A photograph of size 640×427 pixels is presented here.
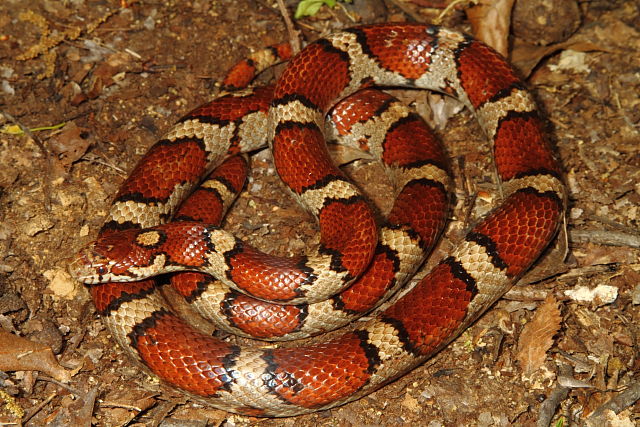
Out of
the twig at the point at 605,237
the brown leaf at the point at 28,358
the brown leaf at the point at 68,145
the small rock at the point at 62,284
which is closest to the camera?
the brown leaf at the point at 28,358

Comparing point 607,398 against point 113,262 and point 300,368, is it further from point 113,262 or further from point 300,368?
point 113,262

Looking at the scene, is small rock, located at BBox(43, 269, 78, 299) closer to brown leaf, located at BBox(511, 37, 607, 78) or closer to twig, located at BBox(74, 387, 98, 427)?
twig, located at BBox(74, 387, 98, 427)

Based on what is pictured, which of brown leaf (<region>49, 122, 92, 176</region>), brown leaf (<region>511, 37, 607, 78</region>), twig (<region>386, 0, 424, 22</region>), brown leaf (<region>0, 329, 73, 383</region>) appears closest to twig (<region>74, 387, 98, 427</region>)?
brown leaf (<region>0, 329, 73, 383</region>)

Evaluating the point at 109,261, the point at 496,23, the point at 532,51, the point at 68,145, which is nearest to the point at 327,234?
the point at 109,261

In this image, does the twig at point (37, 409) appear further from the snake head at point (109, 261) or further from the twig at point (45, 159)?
the twig at point (45, 159)

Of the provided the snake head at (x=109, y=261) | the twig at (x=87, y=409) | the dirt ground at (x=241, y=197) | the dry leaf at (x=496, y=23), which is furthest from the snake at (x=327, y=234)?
the dry leaf at (x=496, y=23)

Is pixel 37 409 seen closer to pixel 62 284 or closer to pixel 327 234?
pixel 62 284
